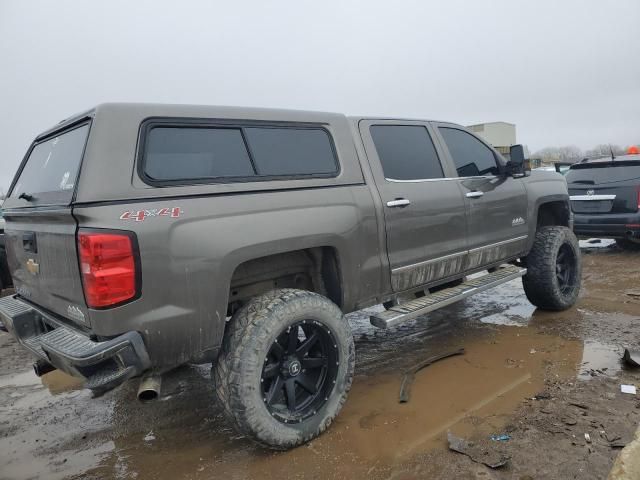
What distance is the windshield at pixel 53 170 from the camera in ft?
8.15

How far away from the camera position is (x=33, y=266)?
277 cm

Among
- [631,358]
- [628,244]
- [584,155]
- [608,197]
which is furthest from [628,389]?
[584,155]

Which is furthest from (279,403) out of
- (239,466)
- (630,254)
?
(630,254)

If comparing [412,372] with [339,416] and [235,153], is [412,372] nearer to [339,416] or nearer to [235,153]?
[339,416]

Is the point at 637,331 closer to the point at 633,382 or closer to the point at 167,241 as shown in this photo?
the point at 633,382

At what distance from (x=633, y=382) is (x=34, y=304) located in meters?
4.15

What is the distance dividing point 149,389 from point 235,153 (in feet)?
4.56

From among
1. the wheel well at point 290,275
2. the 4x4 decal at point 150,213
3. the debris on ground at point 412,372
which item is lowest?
the debris on ground at point 412,372

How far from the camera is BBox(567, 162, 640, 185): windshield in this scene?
24.1 feet

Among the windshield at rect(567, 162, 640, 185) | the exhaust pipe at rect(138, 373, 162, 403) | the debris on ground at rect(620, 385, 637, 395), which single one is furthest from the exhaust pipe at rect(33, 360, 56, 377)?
the windshield at rect(567, 162, 640, 185)

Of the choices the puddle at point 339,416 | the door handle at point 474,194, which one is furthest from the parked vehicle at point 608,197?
the door handle at point 474,194

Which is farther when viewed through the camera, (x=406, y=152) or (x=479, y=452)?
(x=406, y=152)

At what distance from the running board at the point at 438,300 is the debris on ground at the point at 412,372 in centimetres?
48

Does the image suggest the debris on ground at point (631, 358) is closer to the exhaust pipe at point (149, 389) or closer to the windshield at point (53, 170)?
the exhaust pipe at point (149, 389)
